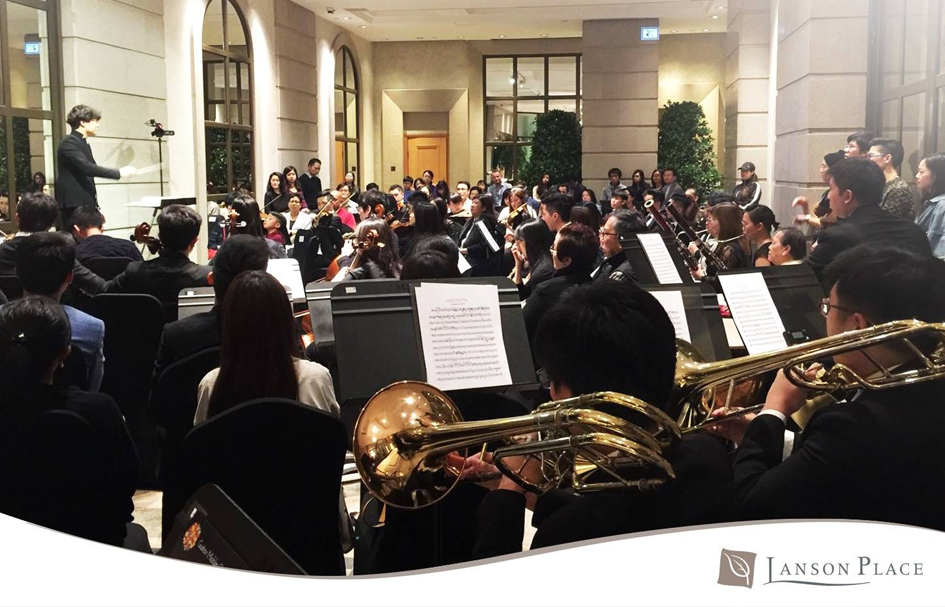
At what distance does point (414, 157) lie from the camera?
51.1ft

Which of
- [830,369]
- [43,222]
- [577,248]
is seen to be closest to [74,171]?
[43,222]

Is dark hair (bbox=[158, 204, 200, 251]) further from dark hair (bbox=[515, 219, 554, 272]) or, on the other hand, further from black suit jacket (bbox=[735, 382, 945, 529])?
black suit jacket (bbox=[735, 382, 945, 529])

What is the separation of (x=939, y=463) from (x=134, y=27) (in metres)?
6.22

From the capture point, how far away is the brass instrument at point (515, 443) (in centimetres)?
143

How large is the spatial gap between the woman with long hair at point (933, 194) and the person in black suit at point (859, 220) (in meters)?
0.03

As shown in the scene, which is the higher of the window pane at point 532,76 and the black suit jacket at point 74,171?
the window pane at point 532,76

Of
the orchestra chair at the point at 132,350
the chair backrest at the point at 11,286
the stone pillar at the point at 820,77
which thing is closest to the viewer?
the stone pillar at the point at 820,77

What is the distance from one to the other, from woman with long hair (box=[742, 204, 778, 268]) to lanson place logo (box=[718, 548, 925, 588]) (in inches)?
75.2

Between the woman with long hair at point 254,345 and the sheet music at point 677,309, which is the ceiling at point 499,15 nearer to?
the sheet music at point 677,309

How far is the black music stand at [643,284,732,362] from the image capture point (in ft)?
6.30

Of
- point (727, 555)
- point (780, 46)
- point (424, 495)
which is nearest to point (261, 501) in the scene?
point (424, 495)

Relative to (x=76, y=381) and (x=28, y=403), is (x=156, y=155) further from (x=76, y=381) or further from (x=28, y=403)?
(x=28, y=403)

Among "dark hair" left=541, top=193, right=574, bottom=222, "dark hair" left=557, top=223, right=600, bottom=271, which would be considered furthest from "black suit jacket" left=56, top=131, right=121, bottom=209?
"dark hair" left=557, top=223, right=600, bottom=271

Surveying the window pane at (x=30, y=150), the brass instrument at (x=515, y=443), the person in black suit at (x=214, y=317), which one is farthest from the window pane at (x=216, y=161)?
the brass instrument at (x=515, y=443)
